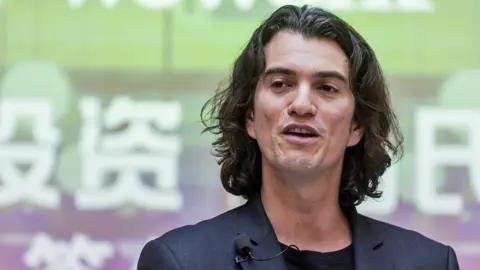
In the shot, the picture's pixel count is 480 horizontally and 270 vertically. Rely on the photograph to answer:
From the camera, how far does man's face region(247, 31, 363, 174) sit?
1252 millimetres

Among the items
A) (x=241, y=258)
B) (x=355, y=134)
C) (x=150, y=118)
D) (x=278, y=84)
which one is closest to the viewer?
(x=241, y=258)

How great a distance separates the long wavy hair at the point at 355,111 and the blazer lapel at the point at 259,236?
0.09 m

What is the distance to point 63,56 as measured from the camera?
204cm

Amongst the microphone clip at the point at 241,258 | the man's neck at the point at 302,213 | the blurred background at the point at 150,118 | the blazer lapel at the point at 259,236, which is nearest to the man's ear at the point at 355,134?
the man's neck at the point at 302,213

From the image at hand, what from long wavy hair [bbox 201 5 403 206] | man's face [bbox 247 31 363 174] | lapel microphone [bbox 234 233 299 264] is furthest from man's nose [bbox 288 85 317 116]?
lapel microphone [bbox 234 233 299 264]

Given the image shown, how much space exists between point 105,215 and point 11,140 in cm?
38

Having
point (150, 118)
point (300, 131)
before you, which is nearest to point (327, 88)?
point (300, 131)

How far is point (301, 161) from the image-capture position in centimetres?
124

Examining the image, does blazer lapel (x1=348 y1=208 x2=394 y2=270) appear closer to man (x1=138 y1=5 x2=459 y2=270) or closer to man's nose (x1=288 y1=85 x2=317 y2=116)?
man (x1=138 y1=5 x2=459 y2=270)

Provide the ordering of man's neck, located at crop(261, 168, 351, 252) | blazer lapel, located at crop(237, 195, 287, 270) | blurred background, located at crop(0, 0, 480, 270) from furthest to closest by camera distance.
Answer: blurred background, located at crop(0, 0, 480, 270) → man's neck, located at crop(261, 168, 351, 252) → blazer lapel, located at crop(237, 195, 287, 270)

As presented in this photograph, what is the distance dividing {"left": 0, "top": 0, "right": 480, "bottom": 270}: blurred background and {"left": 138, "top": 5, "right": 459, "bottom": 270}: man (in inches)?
23.2

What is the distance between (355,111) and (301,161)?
0.77ft

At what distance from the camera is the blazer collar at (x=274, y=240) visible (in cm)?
122

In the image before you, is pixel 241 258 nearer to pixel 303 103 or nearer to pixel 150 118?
pixel 303 103
